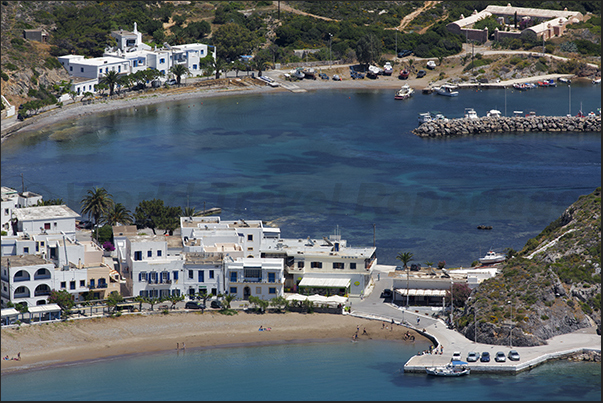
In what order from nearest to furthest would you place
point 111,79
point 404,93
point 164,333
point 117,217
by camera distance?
point 164,333, point 117,217, point 111,79, point 404,93

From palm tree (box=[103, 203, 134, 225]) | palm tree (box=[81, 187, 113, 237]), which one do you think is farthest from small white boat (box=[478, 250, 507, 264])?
palm tree (box=[81, 187, 113, 237])

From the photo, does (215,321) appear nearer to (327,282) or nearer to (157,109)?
(327,282)

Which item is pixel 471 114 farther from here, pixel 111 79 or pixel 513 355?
pixel 513 355

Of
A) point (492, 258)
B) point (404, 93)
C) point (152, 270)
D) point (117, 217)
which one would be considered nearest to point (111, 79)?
point (404, 93)

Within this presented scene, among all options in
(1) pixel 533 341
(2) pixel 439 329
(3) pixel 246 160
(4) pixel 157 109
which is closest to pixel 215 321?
(2) pixel 439 329

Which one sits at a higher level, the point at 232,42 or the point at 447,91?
the point at 232,42

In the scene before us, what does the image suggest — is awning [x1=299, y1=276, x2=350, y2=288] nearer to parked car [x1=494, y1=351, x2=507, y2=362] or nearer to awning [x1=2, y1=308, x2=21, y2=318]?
parked car [x1=494, y1=351, x2=507, y2=362]
